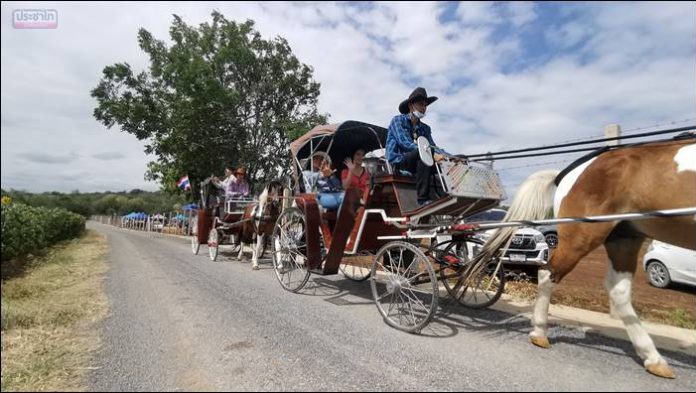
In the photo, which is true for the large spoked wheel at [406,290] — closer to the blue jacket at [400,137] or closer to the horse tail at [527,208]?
the horse tail at [527,208]

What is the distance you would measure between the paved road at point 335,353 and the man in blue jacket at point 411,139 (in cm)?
155

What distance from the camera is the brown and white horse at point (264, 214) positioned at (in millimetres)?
8539

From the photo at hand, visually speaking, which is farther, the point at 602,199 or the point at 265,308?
the point at 265,308

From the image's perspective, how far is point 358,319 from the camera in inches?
174

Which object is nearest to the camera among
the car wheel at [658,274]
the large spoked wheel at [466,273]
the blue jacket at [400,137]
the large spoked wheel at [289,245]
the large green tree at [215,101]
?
the large spoked wheel at [466,273]

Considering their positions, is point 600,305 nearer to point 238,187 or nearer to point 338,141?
point 338,141

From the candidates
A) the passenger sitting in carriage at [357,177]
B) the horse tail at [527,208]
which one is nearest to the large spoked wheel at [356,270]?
the passenger sitting in carriage at [357,177]

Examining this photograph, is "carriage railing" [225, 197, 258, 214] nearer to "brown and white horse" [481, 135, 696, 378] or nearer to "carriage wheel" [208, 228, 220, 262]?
"carriage wheel" [208, 228, 220, 262]

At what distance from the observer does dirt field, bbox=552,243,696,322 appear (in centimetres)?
481

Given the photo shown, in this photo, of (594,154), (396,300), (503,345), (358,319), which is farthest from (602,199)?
(358,319)

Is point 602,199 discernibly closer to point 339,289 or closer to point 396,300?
point 396,300

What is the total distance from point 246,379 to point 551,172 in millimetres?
3467

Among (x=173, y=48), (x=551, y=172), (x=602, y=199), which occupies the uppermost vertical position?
(x=173, y=48)

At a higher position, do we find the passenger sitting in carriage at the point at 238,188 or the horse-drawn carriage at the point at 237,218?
the passenger sitting in carriage at the point at 238,188
